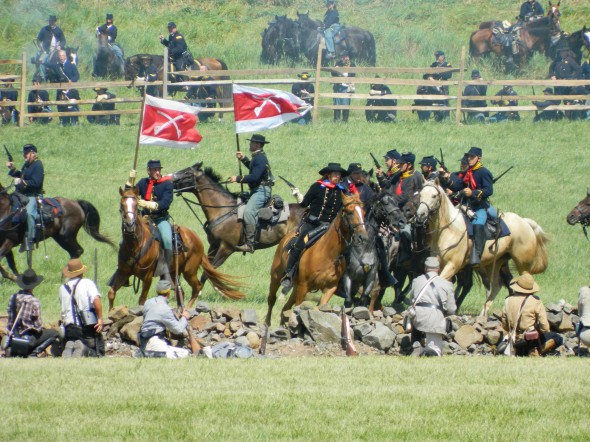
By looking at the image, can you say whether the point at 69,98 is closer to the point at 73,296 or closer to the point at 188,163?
the point at 188,163

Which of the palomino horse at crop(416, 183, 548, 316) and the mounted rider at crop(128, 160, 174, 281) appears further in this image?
the mounted rider at crop(128, 160, 174, 281)

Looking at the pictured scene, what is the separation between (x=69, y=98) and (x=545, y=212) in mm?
16669

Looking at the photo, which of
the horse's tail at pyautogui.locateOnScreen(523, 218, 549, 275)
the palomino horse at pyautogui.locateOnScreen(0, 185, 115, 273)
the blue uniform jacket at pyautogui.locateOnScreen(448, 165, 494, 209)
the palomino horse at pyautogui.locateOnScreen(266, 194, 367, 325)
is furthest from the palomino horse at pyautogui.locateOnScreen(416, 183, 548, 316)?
the palomino horse at pyautogui.locateOnScreen(0, 185, 115, 273)

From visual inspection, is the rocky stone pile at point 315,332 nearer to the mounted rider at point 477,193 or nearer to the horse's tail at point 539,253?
the mounted rider at point 477,193

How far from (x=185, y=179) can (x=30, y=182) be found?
118 inches

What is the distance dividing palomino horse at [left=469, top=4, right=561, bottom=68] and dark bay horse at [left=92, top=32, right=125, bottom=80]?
12.9m

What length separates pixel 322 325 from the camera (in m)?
18.4

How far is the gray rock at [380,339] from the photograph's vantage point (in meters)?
18.4

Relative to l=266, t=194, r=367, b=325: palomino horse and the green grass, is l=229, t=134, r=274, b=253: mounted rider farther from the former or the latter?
the green grass

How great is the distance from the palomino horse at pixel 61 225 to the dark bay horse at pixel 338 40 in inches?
839

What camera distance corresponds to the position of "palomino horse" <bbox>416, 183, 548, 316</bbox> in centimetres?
2145

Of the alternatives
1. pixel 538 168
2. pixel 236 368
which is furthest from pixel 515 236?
pixel 538 168

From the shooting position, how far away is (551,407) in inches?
551

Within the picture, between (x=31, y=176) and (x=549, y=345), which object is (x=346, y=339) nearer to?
(x=549, y=345)
